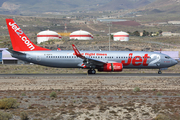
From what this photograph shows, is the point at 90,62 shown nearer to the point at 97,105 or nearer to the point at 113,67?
the point at 113,67

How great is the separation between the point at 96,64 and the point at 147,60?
8055 mm

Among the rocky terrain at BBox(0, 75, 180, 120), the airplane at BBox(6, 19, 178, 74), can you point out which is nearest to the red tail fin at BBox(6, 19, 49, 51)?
the airplane at BBox(6, 19, 178, 74)

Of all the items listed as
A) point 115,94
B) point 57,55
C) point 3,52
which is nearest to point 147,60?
point 57,55

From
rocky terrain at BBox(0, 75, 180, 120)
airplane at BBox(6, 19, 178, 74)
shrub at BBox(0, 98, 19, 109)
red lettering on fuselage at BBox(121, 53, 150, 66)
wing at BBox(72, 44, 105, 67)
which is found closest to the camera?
rocky terrain at BBox(0, 75, 180, 120)

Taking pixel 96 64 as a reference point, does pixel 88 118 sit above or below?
below

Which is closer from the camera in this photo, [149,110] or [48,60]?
[149,110]

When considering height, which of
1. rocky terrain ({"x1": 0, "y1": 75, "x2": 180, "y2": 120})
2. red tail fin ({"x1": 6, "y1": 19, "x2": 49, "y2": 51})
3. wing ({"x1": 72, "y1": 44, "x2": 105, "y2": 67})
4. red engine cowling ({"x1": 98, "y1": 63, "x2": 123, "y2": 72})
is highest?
red tail fin ({"x1": 6, "y1": 19, "x2": 49, "y2": 51})

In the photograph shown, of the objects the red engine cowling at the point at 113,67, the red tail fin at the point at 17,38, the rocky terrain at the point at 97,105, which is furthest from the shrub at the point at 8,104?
the red tail fin at the point at 17,38

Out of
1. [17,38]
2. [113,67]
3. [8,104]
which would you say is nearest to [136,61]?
[113,67]

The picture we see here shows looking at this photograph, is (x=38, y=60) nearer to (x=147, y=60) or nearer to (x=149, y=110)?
(x=147, y=60)

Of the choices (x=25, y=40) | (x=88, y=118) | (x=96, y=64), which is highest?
(x=25, y=40)

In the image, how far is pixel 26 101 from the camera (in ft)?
69.2

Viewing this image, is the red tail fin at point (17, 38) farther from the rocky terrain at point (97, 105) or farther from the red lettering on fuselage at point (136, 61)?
the rocky terrain at point (97, 105)

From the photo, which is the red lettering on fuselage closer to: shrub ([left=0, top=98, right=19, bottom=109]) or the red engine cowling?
the red engine cowling
